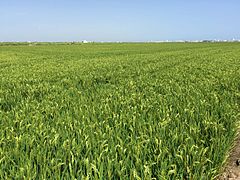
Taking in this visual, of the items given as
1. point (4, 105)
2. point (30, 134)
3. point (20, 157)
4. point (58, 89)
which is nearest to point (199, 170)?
point (20, 157)

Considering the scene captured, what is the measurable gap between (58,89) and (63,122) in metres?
5.86

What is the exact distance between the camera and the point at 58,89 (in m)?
11.2

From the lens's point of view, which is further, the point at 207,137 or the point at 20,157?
the point at 207,137

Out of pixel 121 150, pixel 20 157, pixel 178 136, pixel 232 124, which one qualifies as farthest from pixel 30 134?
pixel 232 124

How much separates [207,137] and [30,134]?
2.85m

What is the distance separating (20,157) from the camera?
380 cm

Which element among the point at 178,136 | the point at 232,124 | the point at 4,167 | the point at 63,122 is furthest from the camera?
the point at 232,124

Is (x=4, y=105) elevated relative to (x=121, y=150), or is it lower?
lower

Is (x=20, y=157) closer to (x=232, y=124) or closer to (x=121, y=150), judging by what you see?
(x=121, y=150)

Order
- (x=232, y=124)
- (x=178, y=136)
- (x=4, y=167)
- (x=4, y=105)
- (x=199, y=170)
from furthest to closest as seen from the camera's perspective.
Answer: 1. (x=4, y=105)
2. (x=232, y=124)
3. (x=178, y=136)
4. (x=199, y=170)
5. (x=4, y=167)

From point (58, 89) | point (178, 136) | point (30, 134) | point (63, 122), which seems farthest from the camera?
point (58, 89)

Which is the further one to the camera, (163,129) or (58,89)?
(58,89)

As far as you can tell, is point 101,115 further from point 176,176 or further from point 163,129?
point 176,176

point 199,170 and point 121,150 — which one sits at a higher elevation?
point 121,150
